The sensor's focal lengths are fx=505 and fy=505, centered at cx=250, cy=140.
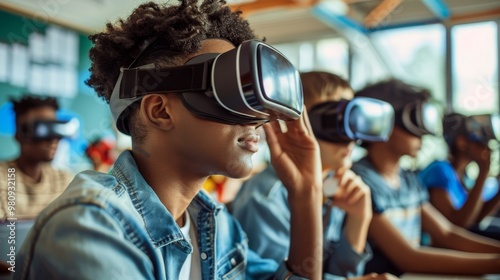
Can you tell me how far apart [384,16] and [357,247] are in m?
0.61

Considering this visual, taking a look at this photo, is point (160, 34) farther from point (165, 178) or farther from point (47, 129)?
point (47, 129)

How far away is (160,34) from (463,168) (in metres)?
1.62

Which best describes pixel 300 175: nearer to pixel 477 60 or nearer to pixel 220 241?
pixel 220 241

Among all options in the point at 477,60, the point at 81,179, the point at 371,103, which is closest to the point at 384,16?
the point at 477,60

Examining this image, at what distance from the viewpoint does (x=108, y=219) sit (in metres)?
0.49

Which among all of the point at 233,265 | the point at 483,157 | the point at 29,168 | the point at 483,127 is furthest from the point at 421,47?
the point at 29,168

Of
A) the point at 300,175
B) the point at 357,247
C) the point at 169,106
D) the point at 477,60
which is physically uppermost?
the point at 477,60

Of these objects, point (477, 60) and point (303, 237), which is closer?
point (303, 237)

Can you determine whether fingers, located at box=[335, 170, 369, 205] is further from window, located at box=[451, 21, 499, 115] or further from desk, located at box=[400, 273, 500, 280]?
window, located at box=[451, 21, 499, 115]

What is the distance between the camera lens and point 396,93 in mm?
1327

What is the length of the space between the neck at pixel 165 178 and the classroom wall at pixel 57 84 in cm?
18

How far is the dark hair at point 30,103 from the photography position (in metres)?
1.02

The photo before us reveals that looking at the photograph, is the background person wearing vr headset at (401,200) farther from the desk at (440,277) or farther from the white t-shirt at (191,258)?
the white t-shirt at (191,258)

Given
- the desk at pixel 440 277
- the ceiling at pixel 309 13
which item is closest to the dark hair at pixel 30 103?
the ceiling at pixel 309 13
